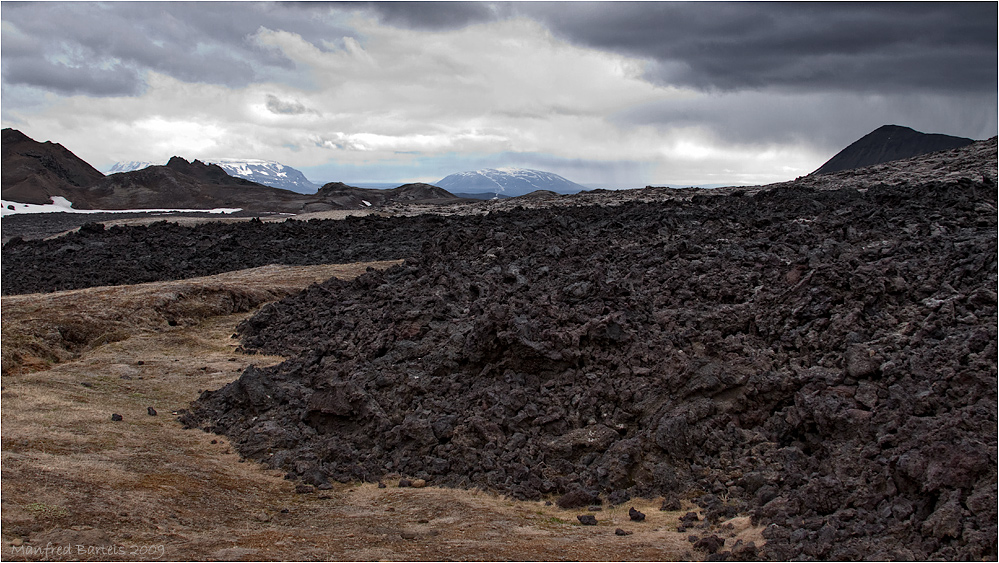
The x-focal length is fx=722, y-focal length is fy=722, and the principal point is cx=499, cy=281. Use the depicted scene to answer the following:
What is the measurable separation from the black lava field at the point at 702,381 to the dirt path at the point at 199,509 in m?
0.47

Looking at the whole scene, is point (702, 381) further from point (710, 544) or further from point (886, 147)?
point (886, 147)

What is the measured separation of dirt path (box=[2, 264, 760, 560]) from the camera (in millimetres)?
6035

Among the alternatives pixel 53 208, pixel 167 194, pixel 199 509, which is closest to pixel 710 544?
pixel 199 509

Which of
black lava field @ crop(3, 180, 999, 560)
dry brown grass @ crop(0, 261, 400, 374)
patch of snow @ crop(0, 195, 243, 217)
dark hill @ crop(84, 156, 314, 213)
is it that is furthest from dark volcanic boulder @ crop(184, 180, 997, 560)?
dark hill @ crop(84, 156, 314, 213)

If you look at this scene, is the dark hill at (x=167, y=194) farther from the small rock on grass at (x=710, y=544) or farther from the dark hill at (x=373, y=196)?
the small rock on grass at (x=710, y=544)

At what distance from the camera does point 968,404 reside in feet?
22.4

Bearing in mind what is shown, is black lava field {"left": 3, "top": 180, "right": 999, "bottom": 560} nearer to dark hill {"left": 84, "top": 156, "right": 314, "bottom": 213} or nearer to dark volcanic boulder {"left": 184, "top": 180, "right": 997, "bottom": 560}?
dark volcanic boulder {"left": 184, "top": 180, "right": 997, "bottom": 560}

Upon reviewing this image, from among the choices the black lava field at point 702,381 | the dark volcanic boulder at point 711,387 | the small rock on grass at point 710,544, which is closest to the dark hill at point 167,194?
the black lava field at point 702,381

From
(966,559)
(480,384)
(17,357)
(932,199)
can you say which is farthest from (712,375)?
(17,357)

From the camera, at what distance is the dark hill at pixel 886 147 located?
2562 inches

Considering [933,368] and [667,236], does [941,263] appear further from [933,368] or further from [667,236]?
[667,236]

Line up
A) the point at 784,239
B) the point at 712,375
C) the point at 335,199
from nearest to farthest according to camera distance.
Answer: the point at 712,375 → the point at 784,239 → the point at 335,199

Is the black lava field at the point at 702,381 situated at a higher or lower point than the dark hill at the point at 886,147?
lower

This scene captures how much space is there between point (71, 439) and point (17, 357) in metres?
5.64
